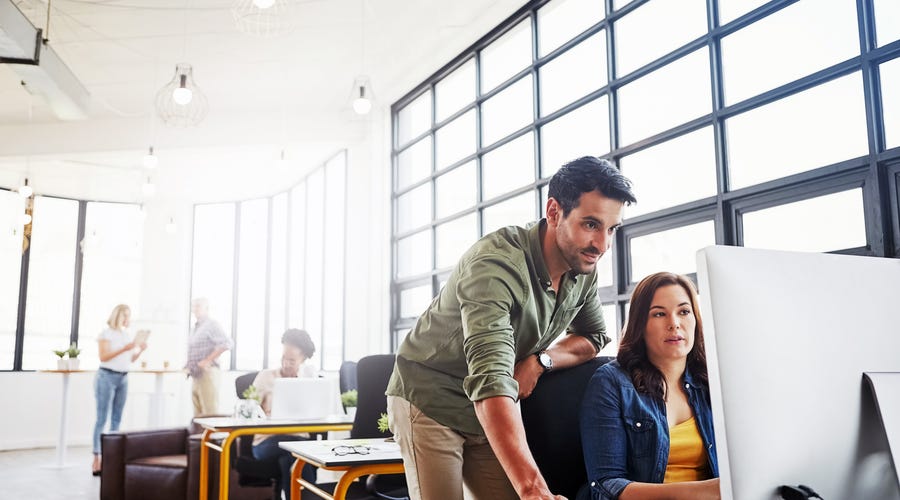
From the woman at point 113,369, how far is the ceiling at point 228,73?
169 cm

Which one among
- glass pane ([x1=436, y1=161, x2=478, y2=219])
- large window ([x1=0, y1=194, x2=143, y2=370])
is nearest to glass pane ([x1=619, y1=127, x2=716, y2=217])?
glass pane ([x1=436, y1=161, x2=478, y2=219])

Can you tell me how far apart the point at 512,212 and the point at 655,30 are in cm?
155

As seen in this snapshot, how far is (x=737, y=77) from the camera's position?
11.4ft

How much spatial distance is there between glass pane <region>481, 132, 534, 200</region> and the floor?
3.53 metres

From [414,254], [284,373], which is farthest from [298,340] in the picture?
[414,254]

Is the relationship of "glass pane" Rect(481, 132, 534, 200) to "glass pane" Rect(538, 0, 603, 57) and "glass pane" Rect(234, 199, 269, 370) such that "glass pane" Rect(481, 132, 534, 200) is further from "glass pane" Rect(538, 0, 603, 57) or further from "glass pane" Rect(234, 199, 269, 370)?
"glass pane" Rect(234, 199, 269, 370)

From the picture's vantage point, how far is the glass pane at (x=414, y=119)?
6430 mm

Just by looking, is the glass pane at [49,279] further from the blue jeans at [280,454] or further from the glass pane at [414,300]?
the blue jeans at [280,454]

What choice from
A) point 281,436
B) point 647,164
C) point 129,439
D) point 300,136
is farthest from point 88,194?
point 647,164

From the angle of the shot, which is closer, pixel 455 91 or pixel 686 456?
pixel 686 456

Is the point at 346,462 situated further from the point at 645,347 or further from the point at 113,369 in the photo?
the point at 113,369

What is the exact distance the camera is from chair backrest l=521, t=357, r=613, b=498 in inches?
66.8

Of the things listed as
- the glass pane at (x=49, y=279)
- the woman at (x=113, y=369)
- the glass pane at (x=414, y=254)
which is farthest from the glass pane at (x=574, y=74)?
the glass pane at (x=49, y=279)

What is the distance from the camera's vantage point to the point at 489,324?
1.43 meters
